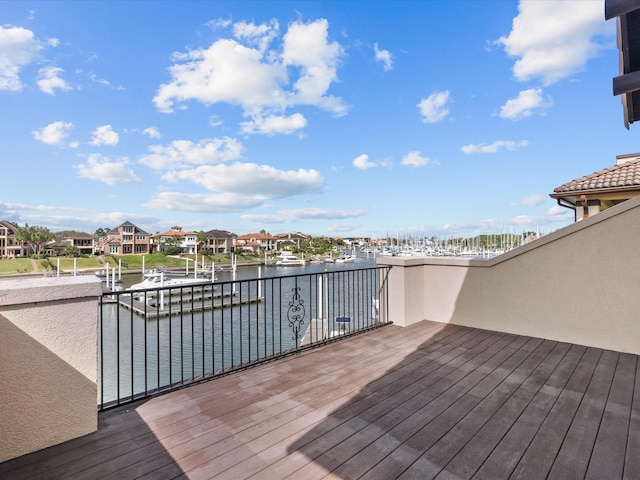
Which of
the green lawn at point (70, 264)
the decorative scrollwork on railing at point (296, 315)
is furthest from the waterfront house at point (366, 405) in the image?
the green lawn at point (70, 264)

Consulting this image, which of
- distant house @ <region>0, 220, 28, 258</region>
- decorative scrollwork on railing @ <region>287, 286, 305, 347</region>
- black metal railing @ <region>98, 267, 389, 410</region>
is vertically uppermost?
distant house @ <region>0, 220, 28, 258</region>

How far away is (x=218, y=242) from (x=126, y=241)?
1804 centimetres

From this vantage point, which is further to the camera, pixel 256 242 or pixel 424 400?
pixel 256 242

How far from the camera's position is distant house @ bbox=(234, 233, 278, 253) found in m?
70.9

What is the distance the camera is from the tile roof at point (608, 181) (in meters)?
5.40

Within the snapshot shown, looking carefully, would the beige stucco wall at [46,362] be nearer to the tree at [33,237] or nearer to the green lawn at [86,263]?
the green lawn at [86,263]

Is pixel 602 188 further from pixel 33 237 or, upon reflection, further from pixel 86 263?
pixel 33 237

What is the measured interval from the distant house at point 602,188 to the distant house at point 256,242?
65604 mm

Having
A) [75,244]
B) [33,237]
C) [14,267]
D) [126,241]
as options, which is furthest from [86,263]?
[75,244]

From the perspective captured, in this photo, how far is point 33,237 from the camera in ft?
154

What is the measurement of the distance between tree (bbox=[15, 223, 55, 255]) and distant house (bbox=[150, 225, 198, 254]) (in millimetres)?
16458

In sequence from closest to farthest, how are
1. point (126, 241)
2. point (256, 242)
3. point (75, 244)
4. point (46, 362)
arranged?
point (46, 362), point (75, 244), point (126, 241), point (256, 242)

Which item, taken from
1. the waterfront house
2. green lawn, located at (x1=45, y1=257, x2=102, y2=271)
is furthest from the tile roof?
green lawn, located at (x1=45, y1=257, x2=102, y2=271)

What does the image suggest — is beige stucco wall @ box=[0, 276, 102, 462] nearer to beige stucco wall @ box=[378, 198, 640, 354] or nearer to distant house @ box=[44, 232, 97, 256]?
beige stucco wall @ box=[378, 198, 640, 354]
